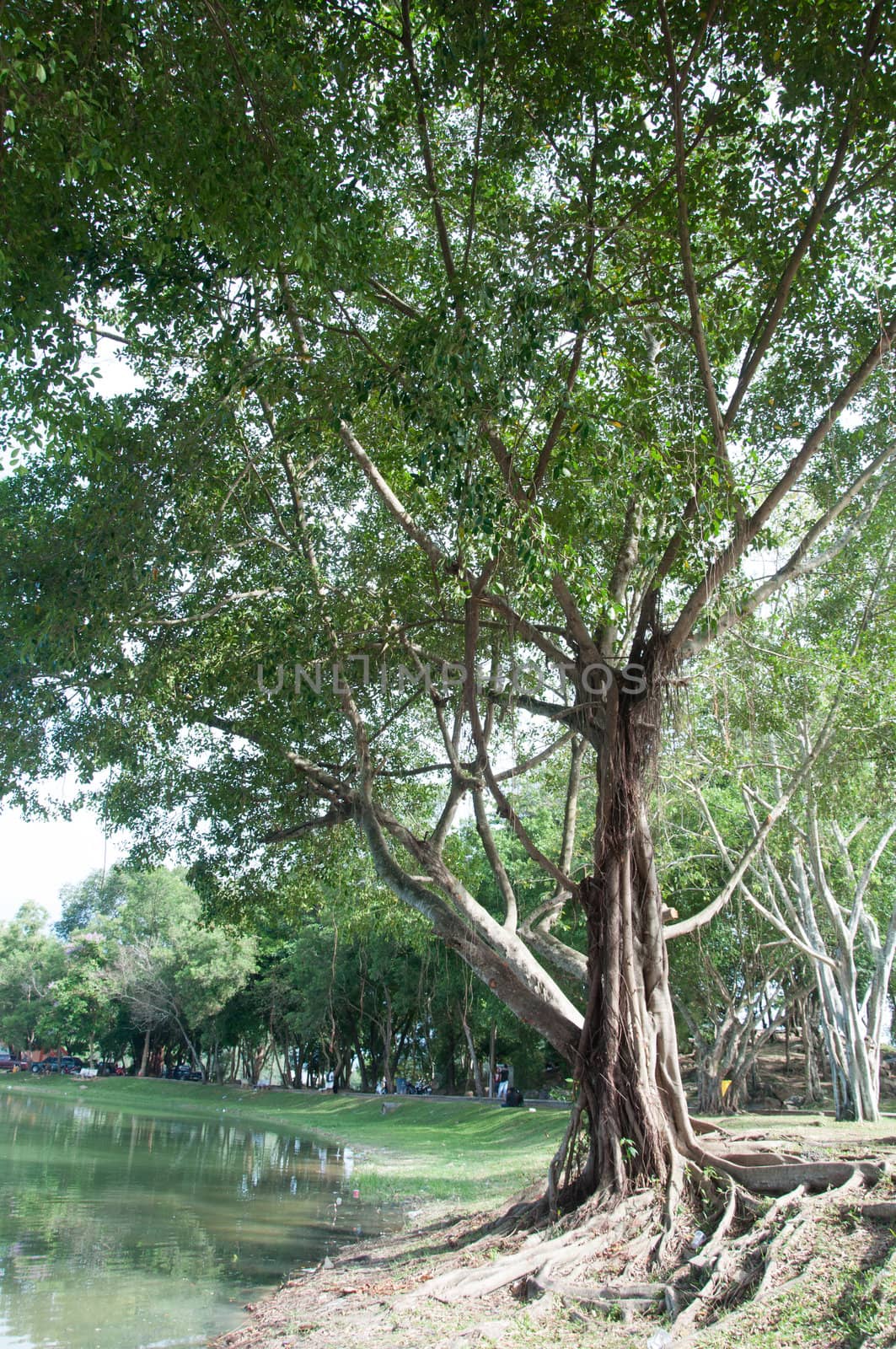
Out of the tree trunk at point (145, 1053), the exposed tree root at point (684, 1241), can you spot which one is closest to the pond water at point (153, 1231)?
the exposed tree root at point (684, 1241)

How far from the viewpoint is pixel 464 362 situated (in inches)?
274

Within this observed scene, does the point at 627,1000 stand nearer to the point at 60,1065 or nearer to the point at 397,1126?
the point at 397,1126

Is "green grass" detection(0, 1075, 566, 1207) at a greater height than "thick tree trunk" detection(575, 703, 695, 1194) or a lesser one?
lesser

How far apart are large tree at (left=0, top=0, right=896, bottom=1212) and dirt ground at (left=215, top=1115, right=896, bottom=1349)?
35.3 inches

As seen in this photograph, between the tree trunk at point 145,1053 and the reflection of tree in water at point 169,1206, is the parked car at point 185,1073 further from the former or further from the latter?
the reflection of tree in water at point 169,1206

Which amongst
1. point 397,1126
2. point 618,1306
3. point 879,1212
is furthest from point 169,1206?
point 397,1126

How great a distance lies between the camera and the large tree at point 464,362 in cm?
672

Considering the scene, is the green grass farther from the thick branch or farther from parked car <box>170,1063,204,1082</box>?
the thick branch

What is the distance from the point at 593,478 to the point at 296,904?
374 inches

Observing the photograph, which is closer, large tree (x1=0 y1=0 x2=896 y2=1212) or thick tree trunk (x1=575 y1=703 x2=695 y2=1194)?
large tree (x1=0 y1=0 x2=896 y2=1212)

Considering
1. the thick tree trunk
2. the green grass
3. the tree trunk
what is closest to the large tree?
the thick tree trunk

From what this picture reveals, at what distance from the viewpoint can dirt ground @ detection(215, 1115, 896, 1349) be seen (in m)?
5.62

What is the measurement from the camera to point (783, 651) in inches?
496

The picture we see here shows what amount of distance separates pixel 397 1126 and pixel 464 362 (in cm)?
2765
